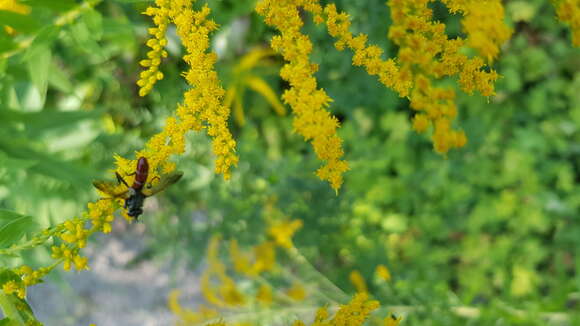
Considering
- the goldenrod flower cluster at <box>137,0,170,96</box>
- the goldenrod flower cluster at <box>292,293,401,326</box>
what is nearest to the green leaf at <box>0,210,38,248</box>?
the goldenrod flower cluster at <box>137,0,170,96</box>

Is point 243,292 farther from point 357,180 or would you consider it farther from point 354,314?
point 354,314

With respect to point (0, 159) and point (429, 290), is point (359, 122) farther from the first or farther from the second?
point (0, 159)

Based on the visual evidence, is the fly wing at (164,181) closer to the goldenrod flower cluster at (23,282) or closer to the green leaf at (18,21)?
the goldenrod flower cluster at (23,282)

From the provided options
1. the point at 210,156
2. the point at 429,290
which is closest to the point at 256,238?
the point at 210,156

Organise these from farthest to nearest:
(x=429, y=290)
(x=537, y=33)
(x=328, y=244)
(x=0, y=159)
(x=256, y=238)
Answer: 1. (x=537, y=33)
2. (x=328, y=244)
3. (x=256, y=238)
4. (x=429, y=290)
5. (x=0, y=159)

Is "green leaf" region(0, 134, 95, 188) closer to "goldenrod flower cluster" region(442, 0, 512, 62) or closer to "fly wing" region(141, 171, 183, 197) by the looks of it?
"fly wing" region(141, 171, 183, 197)
